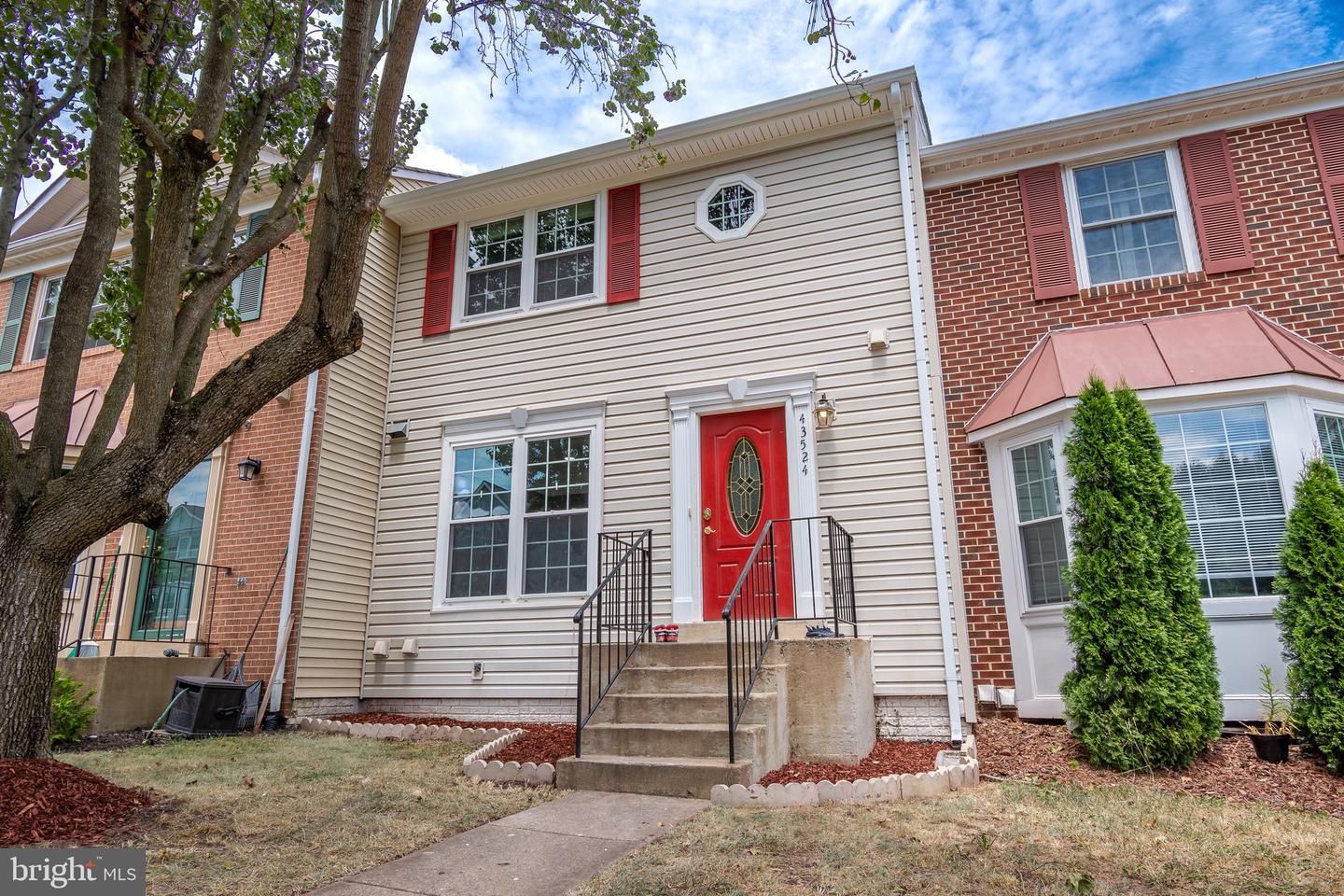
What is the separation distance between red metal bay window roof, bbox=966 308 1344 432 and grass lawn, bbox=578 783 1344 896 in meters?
3.37

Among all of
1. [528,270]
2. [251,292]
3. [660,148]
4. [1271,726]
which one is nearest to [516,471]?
[528,270]

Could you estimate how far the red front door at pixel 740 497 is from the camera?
7516 millimetres

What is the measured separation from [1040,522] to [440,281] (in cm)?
693

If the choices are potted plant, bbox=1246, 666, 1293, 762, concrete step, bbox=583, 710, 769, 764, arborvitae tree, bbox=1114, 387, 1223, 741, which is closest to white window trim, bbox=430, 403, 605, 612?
concrete step, bbox=583, 710, 769, 764

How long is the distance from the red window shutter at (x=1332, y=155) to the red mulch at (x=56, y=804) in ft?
31.8

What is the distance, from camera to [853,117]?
8.16 meters

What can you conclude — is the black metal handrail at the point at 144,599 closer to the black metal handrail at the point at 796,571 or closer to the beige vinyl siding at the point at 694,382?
the beige vinyl siding at the point at 694,382

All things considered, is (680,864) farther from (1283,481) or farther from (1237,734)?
(1283,481)

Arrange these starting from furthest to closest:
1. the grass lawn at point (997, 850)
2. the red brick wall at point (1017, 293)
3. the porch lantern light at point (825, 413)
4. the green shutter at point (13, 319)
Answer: the green shutter at point (13, 319)
the porch lantern light at point (825, 413)
the red brick wall at point (1017, 293)
the grass lawn at point (997, 850)

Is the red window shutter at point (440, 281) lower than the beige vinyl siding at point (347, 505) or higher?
higher

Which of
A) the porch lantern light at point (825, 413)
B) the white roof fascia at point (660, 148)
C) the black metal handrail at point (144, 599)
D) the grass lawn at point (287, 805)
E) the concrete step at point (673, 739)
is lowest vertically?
the grass lawn at point (287, 805)

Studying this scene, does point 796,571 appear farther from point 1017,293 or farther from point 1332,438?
point 1332,438

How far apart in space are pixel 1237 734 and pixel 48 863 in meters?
7.16

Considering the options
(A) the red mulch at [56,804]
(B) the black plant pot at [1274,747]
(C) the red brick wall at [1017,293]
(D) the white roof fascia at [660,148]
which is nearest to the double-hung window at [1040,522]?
(C) the red brick wall at [1017,293]
